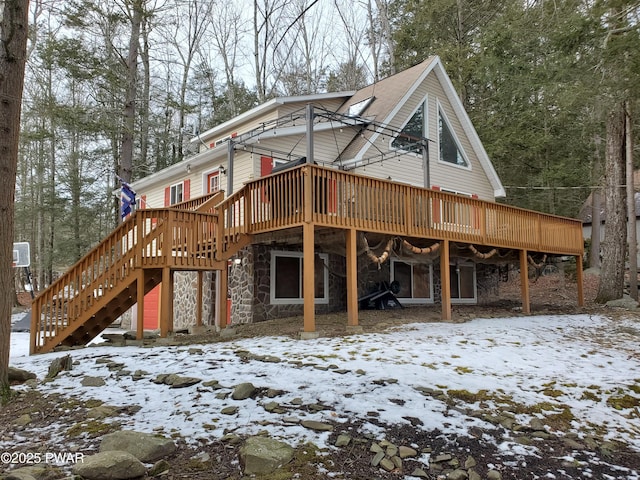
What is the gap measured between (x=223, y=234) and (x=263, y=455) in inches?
255

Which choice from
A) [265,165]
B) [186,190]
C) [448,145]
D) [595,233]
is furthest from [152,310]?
[595,233]

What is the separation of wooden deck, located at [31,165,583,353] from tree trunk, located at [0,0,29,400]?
9.30 feet

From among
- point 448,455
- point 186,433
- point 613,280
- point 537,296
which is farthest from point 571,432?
point 537,296

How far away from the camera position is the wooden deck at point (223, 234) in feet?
27.3

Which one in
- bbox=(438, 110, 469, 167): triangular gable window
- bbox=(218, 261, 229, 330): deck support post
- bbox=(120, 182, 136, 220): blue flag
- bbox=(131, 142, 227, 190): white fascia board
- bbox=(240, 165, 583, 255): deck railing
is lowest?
bbox=(218, 261, 229, 330): deck support post

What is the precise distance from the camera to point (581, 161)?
21641 millimetres

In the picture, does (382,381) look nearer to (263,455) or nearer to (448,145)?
(263,455)

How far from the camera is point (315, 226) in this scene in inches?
349

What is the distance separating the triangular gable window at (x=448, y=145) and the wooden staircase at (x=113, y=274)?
10.00 metres

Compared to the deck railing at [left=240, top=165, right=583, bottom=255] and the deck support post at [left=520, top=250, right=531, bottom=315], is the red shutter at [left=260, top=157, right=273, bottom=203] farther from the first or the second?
the deck support post at [left=520, top=250, right=531, bottom=315]

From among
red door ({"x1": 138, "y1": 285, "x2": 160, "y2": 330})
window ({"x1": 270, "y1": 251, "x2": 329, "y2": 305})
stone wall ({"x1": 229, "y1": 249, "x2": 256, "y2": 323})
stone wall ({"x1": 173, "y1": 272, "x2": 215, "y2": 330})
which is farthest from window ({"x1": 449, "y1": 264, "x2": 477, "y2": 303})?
red door ({"x1": 138, "y1": 285, "x2": 160, "y2": 330})

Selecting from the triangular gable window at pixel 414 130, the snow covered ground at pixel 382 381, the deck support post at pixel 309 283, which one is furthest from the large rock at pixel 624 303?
the deck support post at pixel 309 283

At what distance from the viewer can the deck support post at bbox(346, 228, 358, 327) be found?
8.83 meters

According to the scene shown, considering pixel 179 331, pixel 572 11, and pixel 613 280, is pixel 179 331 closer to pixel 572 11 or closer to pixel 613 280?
pixel 572 11
